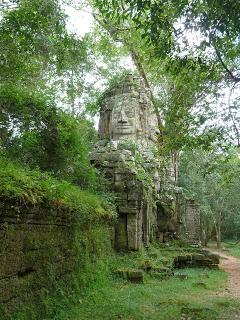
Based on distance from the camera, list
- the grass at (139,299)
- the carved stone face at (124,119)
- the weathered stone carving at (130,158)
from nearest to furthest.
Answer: the grass at (139,299), the weathered stone carving at (130,158), the carved stone face at (124,119)

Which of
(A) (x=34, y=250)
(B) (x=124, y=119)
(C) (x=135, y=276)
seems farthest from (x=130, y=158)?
(A) (x=34, y=250)

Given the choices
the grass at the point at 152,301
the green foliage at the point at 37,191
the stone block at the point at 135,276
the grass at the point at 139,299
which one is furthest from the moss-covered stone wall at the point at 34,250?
the stone block at the point at 135,276

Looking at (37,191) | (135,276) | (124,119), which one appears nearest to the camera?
(37,191)

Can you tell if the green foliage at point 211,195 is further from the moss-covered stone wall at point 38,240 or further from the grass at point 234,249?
the moss-covered stone wall at point 38,240

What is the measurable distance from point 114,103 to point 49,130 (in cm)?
836

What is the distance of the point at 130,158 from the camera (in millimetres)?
11344

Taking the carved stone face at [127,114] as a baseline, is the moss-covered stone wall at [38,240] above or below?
below

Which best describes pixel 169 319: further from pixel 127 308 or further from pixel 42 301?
pixel 42 301

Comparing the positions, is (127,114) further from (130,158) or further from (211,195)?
(211,195)

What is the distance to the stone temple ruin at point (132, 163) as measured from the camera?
1034 cm

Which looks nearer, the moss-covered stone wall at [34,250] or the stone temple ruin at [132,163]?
the moss-covered stone wall at [34,250]

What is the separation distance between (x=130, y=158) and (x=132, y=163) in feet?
0.70

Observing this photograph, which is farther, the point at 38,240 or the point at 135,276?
the point at 135,276

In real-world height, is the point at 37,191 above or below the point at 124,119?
below
